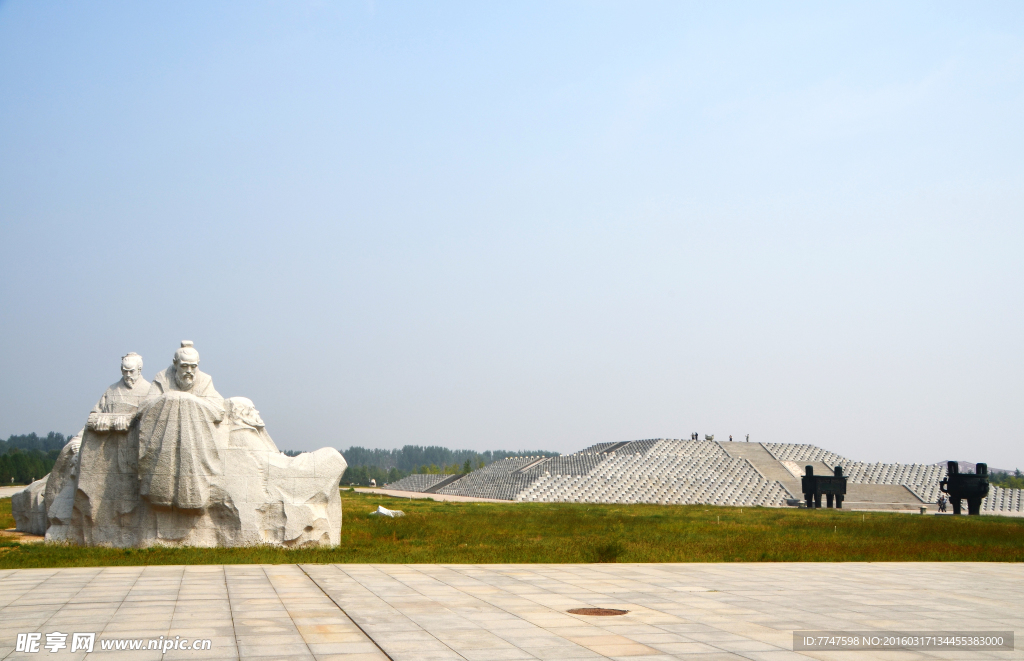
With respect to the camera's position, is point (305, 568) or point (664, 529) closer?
point (305, 568)

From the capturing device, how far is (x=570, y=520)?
1988cm

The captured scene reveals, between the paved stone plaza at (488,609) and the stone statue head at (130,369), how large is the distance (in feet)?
14.0

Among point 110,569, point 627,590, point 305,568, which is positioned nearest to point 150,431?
point 110,569

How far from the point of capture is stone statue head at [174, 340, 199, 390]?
11766 mm

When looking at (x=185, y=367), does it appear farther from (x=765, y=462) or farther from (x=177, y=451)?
(x=765, y=462)

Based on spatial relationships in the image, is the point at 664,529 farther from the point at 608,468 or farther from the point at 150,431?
the point at 608,468

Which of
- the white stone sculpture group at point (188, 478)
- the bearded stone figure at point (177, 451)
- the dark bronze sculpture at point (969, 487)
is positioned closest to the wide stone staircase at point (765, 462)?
the dark bronze sculpture at point (969, 487)

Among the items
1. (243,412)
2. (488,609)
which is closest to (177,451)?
(243,412)

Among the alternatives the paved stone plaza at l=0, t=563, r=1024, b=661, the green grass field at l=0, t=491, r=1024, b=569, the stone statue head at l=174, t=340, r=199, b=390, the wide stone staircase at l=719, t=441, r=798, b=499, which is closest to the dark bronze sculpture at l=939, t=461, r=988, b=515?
the wide stone staircase at l=719, t=441, r=798, b=499

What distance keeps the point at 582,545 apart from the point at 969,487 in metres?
23.1

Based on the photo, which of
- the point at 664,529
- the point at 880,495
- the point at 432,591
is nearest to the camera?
the point at 432,591

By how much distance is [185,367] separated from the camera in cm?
1177

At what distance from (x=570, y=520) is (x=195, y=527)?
10.6 meters

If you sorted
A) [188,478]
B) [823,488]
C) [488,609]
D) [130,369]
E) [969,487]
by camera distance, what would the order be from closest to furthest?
1. [488,609]
2. [188,478]
3. [130,369]
4. [969,487]
5. [823,488]
